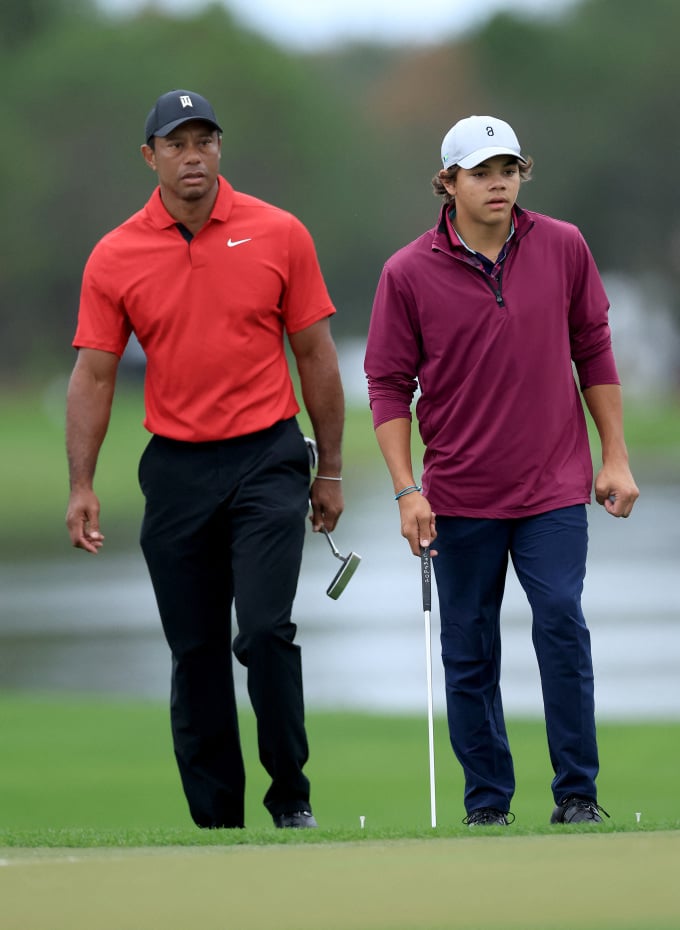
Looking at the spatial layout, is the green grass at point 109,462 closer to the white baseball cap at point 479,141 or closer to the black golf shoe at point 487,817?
the black golf shoe at point 487,817

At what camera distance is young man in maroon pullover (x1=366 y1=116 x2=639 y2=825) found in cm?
609

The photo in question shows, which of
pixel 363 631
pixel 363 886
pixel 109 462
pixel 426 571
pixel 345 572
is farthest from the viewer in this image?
pixel 109 462

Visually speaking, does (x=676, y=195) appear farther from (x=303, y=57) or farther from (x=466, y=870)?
(x=466, y=870)

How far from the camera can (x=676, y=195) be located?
66812 mm

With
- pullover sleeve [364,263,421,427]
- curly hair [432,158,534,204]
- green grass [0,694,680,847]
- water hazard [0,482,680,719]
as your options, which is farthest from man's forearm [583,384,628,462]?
water hazard [0,482,680,719]

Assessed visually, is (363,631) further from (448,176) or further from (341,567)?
(448,176)

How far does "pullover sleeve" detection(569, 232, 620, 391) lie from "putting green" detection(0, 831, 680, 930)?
181 cm

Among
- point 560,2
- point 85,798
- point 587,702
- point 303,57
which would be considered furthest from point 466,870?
point 303,57

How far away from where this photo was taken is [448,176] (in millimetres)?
6312

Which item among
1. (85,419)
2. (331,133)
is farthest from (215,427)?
(331,133)

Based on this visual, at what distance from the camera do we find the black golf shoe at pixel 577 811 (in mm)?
5957

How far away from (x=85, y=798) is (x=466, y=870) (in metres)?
4.63

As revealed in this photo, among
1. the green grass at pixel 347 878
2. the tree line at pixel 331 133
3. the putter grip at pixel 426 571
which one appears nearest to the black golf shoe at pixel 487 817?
the putter grip at pixel 426 571

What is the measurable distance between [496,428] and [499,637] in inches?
25.2
